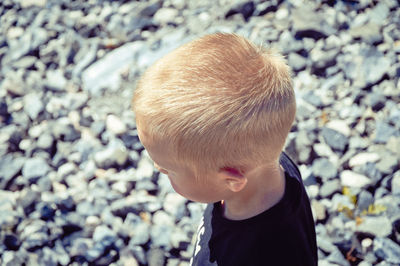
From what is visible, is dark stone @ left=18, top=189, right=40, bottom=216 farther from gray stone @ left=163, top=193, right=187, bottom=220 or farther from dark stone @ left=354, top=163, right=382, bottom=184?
dark stone @ left=354, top=163, right=382, bottom=184

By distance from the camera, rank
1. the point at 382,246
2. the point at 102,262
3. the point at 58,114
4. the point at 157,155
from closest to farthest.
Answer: the point at 157,155
the point at 382,246
the point at 102,262
the point at 58,114

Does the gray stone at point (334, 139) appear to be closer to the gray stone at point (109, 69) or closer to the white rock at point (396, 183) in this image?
the white rock at point (396, 183)

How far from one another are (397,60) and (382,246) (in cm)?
129

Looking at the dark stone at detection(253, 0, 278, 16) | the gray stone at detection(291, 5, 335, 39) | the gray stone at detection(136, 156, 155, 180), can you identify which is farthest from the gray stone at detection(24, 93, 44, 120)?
the gray stone at detection(291, 5, 335, 39)

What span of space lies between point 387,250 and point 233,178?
1.19m

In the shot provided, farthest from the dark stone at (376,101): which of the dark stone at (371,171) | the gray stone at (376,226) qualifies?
the gray stone at (376,226)

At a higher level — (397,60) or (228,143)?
(228,143)

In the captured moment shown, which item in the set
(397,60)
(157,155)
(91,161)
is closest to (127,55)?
(91,161)

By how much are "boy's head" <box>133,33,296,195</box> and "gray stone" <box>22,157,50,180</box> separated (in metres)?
1.59

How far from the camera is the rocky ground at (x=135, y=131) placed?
7.52ft

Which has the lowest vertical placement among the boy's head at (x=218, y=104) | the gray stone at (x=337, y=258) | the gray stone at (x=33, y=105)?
the gray stone at (x=337, y=258)

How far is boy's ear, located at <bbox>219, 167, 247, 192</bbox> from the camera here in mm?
1303

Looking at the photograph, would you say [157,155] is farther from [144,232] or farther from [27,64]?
[27,64]

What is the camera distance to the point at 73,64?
3342mm
